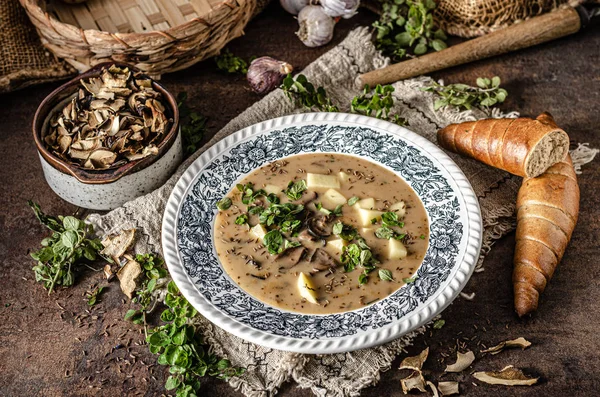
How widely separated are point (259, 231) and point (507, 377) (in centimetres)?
108

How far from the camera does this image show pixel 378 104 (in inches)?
133

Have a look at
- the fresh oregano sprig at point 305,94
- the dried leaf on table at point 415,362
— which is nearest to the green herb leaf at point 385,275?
the dried leaf on table at point 415,362

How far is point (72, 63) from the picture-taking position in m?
3.67

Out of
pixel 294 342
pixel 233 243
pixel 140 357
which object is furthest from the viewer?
pixel 233 243

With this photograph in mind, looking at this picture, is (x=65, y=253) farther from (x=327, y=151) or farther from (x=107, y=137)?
(x=327, y=151)

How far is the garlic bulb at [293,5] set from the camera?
3.96m

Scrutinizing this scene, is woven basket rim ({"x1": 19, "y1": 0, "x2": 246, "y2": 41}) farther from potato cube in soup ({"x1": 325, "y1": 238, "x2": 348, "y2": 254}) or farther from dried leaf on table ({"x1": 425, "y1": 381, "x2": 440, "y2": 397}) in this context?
dried leaf on table ({"x1": 425, "y1": 381, "x2": 440, "y2": 397})

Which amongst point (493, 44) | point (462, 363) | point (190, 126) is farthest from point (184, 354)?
point (493, 44)

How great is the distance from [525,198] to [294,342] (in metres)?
1.19

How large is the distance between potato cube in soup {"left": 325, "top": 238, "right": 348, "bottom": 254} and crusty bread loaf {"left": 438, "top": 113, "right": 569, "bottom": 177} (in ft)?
2.69

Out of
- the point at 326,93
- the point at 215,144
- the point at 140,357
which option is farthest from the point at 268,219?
the point at 326,93

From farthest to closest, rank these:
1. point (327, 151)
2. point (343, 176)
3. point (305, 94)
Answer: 1. point (305, 94)
2. point (327, 151)
3. point (343, 176)

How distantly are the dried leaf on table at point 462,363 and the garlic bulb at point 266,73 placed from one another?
5.63ft

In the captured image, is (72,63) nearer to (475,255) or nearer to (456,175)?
(456,175)
